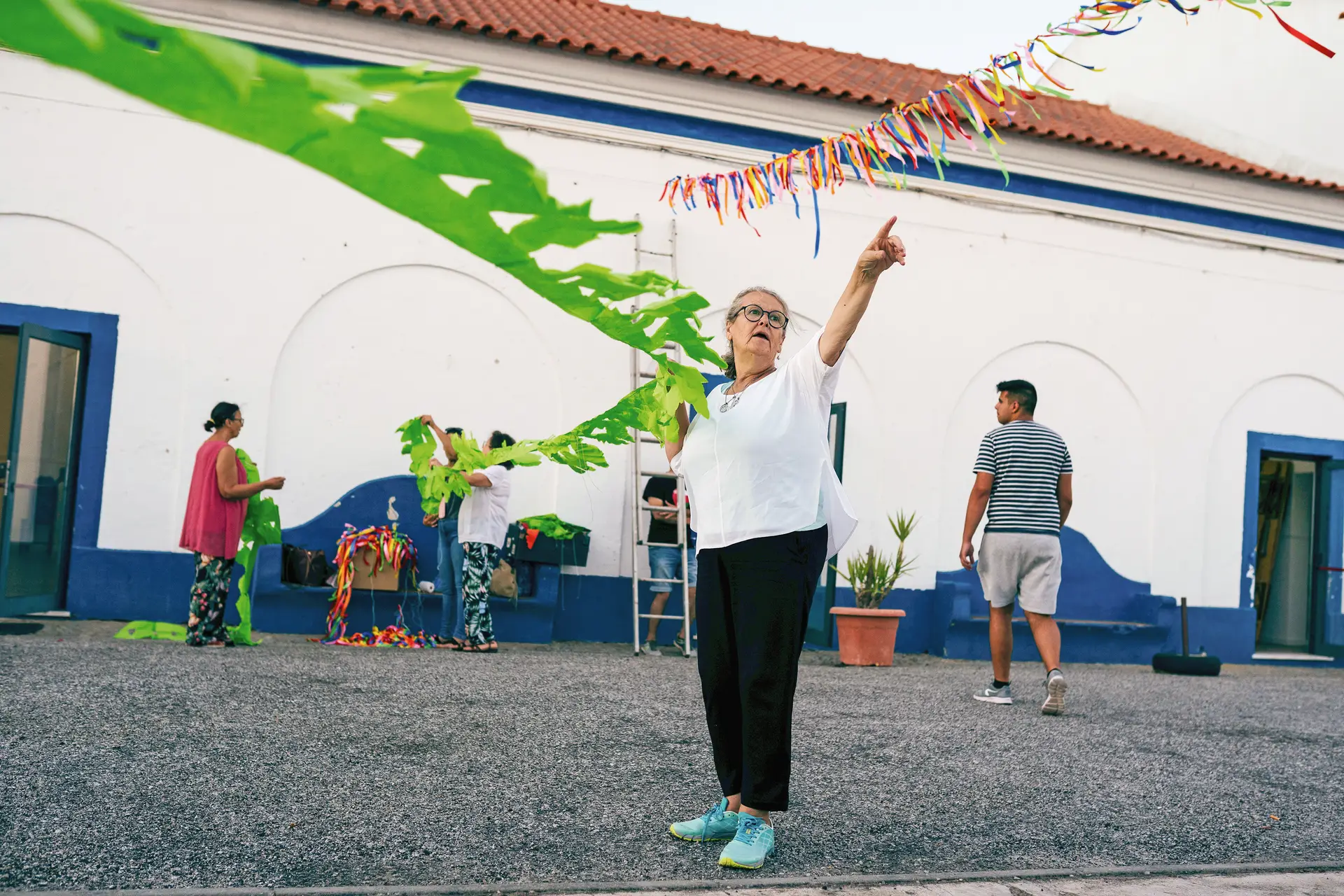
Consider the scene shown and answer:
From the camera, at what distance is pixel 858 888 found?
2.98m

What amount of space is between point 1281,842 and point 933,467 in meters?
7.39

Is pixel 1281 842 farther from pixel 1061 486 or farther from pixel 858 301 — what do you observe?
pixel 1061 486

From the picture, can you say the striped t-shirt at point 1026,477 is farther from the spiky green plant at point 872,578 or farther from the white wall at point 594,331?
the white wall at point 594,331

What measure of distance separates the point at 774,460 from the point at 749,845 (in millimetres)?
1097

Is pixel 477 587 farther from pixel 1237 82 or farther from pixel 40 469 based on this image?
pixel 1237 82

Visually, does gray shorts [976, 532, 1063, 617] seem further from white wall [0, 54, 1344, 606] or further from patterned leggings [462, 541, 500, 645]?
white wall [0, 54, 1344, 606]

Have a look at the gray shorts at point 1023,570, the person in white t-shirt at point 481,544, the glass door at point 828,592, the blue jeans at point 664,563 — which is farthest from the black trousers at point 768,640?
the glass door at point 828,592

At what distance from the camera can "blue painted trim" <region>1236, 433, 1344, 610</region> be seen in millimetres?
12117

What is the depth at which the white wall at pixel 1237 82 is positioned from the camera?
44.8 feet

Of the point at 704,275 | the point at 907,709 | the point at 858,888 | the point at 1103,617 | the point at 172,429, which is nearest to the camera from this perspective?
the point at 858,888

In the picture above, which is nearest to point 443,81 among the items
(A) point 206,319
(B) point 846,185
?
(A) point 206,319

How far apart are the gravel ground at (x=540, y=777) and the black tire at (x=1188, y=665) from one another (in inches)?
108

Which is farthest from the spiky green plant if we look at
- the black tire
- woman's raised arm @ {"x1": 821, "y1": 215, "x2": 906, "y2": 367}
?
woman's raised arm @ {"x1": 821, "y1": 215, "x2": 906, "y2": 367}

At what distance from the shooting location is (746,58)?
11922 mm
